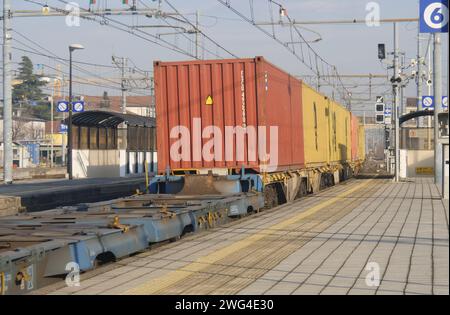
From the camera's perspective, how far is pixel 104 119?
1394 inches

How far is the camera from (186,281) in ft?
24.8

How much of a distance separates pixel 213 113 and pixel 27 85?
94.8 metres

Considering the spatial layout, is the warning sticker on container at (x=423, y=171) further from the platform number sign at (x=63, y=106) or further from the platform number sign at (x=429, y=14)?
the platform number sign at (x=429, y=14)

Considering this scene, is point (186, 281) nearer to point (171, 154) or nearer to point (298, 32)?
point (171, 154)

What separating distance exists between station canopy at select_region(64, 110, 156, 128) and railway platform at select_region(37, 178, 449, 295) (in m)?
21.1

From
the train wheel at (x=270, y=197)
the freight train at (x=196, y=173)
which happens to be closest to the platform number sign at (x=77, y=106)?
the freight train at (x=196, y=173)

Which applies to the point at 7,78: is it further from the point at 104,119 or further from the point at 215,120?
the point at 215,120

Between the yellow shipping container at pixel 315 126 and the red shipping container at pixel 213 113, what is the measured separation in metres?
6.17

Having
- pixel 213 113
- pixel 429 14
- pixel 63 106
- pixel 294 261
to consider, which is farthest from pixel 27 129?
pixel 294 261

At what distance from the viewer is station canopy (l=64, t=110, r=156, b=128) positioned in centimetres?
3384

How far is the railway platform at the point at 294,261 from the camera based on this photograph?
716 centimetres

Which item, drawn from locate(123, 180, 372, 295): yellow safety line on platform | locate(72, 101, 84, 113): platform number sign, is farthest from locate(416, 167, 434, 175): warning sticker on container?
locate(123, 180, 372, 295): yellow safety line on platform
